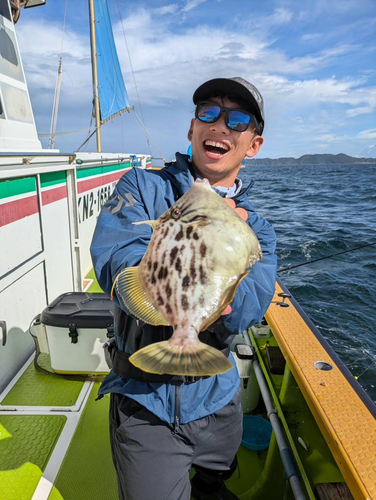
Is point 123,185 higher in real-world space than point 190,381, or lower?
higher

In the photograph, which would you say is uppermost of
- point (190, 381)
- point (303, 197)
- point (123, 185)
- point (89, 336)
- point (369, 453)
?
point (123, 185)

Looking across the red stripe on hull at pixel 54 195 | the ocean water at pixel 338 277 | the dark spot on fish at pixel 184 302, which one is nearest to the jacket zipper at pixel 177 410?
the dark spot on fish at pixel 184 302

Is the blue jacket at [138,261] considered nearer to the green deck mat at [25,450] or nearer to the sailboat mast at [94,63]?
the green deck mat at [25,450]

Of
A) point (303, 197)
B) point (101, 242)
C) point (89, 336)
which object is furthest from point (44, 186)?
point (303, 197)

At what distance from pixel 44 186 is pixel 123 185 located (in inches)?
97.6

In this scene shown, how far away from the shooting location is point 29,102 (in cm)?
514

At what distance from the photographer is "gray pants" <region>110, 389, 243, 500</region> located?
1715 millimetres

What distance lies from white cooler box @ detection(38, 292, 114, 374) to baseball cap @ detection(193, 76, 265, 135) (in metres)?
1.99

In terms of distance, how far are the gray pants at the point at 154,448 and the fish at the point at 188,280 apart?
2.70ft

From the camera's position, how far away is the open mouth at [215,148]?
74.5 inches

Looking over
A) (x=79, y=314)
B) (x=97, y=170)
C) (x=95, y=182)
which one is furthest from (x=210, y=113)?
(x=97, y=170)

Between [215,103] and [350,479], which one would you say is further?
[215,103]

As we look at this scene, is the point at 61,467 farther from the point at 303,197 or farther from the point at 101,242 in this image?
the point at 303,197

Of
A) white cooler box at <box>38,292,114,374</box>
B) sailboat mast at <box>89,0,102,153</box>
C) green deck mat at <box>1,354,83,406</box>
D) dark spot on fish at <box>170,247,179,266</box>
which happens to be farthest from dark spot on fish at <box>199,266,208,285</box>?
sailboat mast at <box>89,0,102,153</box>
